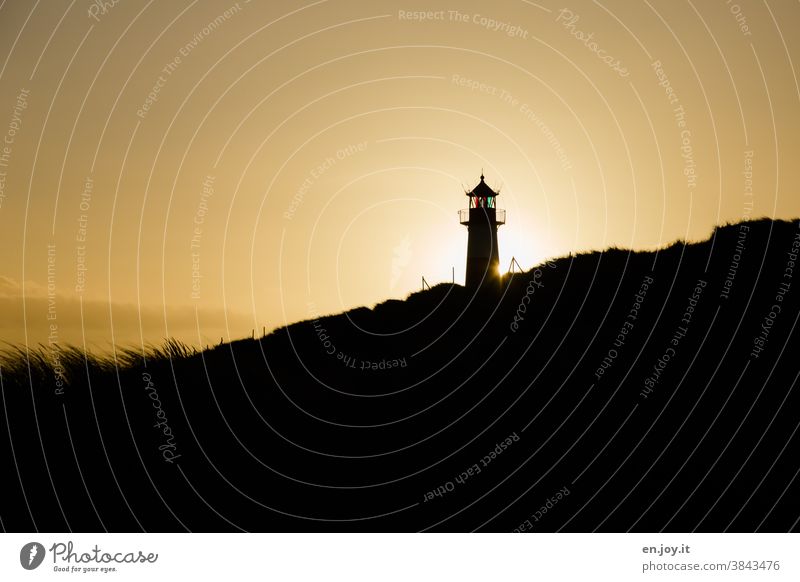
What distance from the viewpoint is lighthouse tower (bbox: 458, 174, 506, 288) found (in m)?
53.5

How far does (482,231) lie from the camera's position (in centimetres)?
5481

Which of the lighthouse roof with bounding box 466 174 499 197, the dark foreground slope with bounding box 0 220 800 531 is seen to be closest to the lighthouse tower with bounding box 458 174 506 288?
the lighthouse roof with bounding box 466 174 499 197

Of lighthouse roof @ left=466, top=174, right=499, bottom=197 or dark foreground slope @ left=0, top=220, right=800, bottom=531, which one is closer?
dark foreground slope @ left=0, top=220, right=800, bottom=531

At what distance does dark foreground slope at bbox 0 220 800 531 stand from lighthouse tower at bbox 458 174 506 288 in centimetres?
1889

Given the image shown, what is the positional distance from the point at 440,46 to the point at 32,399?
1579cm

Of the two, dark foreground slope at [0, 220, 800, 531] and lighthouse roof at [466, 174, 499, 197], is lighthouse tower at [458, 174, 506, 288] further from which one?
dark foreground slope at [0, 220, 800, 531]

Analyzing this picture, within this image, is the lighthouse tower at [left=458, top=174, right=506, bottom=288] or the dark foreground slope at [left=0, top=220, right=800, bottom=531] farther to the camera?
the lighthouse tower at [left=458, top=174, right=506, bottom=288]

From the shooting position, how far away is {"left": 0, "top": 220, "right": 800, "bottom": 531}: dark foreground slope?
72.7ft

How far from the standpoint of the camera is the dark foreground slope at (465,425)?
2216cm

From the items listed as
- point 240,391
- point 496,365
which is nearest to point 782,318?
point 496,365

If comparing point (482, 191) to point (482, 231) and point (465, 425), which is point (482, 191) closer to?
point (482, 231)

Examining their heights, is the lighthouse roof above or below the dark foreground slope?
above

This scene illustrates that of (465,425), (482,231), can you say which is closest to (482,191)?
(482,231)
